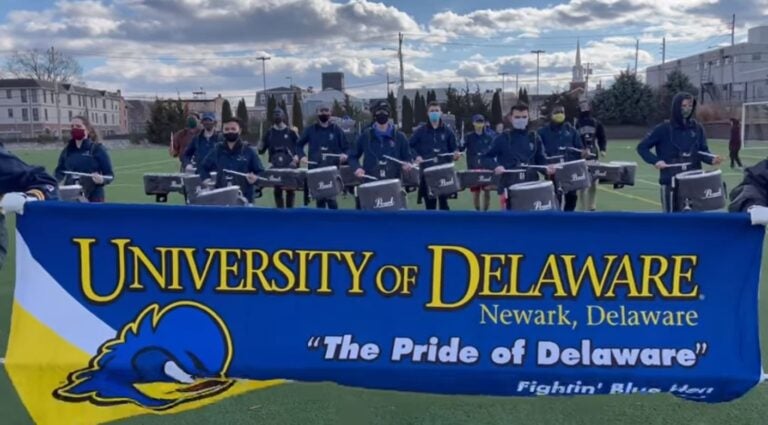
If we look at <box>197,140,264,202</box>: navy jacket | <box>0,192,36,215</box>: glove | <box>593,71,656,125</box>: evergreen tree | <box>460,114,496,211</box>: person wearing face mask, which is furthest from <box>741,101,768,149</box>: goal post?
<box>0,192,36,215</box>: glove

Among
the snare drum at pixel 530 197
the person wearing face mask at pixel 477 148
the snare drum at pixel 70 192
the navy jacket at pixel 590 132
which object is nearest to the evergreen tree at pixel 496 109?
the navy jacket at pixel 590 132

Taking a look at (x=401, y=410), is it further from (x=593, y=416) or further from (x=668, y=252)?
(x=668, y=252)

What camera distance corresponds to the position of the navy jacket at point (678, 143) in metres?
8.46

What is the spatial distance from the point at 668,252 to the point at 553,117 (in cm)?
738

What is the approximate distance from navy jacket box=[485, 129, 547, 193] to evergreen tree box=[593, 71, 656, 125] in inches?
1776

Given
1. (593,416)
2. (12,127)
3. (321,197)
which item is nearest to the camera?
(593,416)

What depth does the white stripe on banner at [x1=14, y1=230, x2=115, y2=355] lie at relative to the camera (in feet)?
10.2

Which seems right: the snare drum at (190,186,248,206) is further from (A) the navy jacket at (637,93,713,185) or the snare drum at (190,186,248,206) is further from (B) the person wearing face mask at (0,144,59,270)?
(A) the navy jacket at (637,93,713,185)

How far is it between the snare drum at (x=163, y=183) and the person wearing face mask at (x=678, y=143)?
605 centimetres

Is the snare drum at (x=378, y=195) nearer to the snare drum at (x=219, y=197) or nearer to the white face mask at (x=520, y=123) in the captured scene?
the snare drum at (x=219, y=197)

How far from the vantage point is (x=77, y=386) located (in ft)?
10.2

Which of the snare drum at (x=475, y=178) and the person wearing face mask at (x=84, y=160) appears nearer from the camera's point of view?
the person wearing face mask at (x=84, y=160)

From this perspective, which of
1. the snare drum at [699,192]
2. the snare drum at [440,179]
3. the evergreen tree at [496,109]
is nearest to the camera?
the snare drum at [699,192]

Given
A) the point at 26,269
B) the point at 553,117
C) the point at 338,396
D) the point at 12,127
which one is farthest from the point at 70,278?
the point at 12,127
